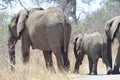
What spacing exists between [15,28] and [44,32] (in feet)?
6.95

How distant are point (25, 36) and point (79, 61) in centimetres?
253

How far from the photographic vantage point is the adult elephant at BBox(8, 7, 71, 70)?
14.0 m

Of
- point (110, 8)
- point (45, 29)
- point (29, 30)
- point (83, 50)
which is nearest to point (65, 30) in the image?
point (45, 29)

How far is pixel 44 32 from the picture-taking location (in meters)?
14.5

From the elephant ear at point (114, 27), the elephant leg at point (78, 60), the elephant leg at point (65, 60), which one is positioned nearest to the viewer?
the elephant leg at point (65, 60)

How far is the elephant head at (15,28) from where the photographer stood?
15.5 metres

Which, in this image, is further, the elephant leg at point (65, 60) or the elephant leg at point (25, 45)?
the elephant leg at point (25, 45)

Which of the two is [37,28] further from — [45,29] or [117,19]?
[117,19]

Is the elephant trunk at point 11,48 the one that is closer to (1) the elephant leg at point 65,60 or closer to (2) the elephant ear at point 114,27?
(1) the elephant leg at point 65,60

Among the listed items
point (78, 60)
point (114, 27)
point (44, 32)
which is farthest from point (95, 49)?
point (44, 32)

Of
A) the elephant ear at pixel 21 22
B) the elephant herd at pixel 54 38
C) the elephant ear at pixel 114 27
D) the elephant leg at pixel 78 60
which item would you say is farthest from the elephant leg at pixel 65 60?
the elephant leg at pixel 78 60

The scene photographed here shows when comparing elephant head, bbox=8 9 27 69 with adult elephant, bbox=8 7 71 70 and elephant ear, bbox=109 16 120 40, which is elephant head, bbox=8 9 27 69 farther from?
elephant ear, bbox=109 16 120 40

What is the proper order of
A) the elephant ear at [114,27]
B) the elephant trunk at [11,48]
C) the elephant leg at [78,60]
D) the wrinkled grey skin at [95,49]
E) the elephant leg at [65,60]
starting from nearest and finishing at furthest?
the elephant leg at [65,60], the elephant trunk at [11,48], the wrinkled grey skin at [95,49], the elephant ear at [114,27], the elephant leg at [78,60]

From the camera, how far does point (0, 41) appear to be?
12688mm
